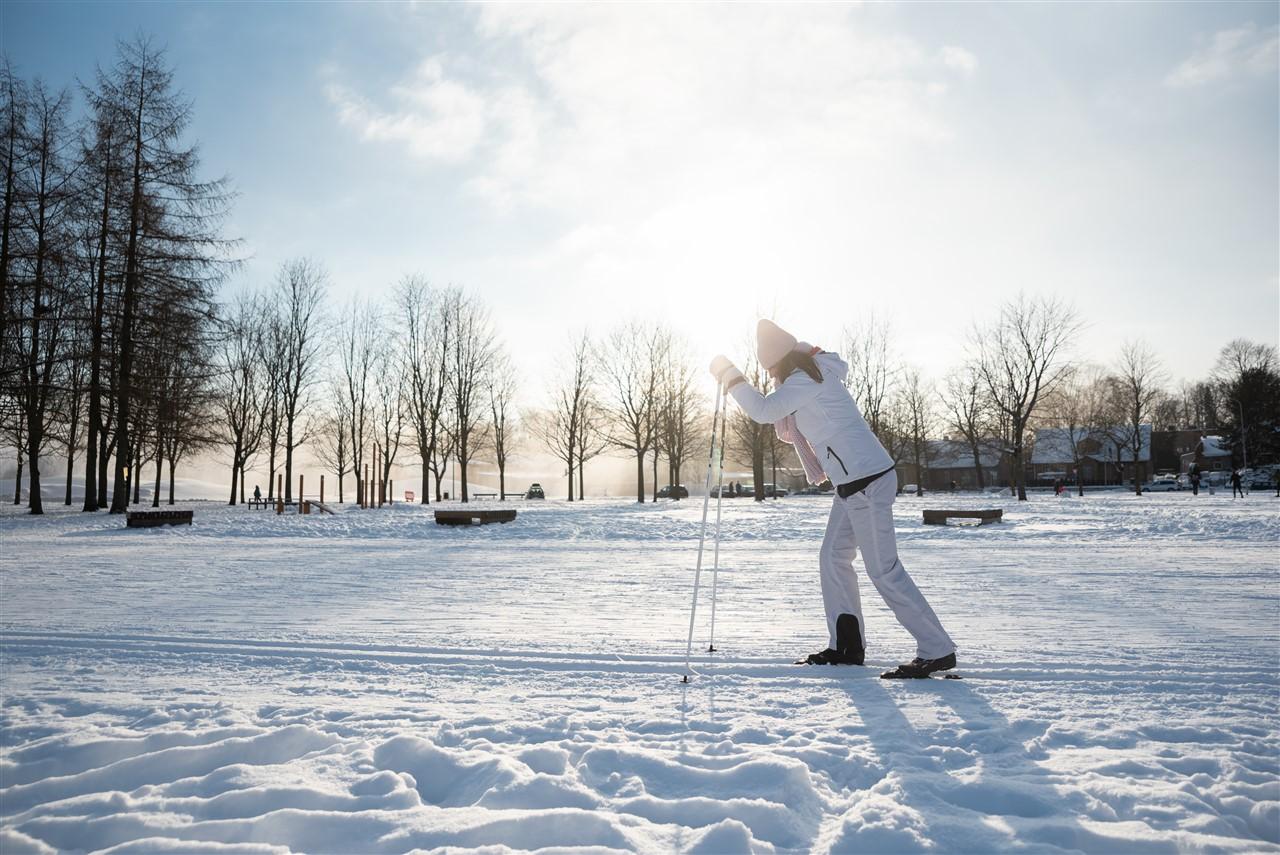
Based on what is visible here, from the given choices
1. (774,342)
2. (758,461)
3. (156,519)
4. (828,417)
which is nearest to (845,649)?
(828,417)

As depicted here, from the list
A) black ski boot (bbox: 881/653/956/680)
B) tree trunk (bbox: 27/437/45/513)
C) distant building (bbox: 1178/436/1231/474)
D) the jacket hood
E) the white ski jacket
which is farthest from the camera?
distant building (bbox: 1178/436/1231/474)

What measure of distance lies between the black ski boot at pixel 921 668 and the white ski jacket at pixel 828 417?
1186 mm

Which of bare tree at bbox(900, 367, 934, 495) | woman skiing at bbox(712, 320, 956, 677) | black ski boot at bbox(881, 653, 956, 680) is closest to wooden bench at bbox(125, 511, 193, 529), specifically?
woman skiing at bbox(712, 320, 956, 677)

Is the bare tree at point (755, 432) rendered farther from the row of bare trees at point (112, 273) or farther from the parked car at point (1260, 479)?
the parked car at point (1260, 479)

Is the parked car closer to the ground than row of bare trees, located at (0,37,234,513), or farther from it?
closer to the ground

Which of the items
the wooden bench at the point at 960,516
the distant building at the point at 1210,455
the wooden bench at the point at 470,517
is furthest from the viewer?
the distant building at the point at 1210,455

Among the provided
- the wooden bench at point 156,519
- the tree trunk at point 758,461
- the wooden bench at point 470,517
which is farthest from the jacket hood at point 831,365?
the tree trunk at point 758,461

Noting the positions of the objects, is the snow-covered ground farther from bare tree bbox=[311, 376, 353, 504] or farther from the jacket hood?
bare tree bbox=[311, 376, 353, 504]

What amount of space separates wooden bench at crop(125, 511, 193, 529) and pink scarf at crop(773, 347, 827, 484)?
2028 cm

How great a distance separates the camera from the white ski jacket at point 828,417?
4.36 metres

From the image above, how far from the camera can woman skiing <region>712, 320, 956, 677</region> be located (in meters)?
4.22

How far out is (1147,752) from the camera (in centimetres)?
297

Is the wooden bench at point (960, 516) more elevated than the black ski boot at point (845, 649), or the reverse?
the black ski boot at point (845, 649)

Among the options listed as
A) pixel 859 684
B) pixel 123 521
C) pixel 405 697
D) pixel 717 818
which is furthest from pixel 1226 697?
pixel 123 521
